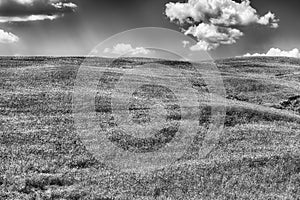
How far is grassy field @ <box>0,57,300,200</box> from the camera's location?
19.0 metres

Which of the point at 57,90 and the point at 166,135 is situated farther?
the point at 57,90

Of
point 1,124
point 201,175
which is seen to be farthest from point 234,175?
point 1,124

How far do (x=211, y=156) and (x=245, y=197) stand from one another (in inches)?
266

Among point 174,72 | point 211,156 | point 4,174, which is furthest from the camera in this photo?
point 174,72

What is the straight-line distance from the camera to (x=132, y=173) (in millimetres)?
21406

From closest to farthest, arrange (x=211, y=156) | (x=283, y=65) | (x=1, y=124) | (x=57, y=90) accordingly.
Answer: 1. (x=211, y=156)
2. (x=1, y=124)
3. (x=57, y=90)
4. (x=283, y=65)

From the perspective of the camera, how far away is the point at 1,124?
3094cm

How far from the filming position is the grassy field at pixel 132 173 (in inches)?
750

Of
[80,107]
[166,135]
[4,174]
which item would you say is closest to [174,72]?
[80,107]

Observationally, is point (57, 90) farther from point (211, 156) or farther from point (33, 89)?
point (211, 156)

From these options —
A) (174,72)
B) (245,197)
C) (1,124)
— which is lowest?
(245,197)

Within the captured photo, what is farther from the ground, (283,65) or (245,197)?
(283,65)

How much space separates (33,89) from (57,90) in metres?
2.73

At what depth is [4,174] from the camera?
20250mm
